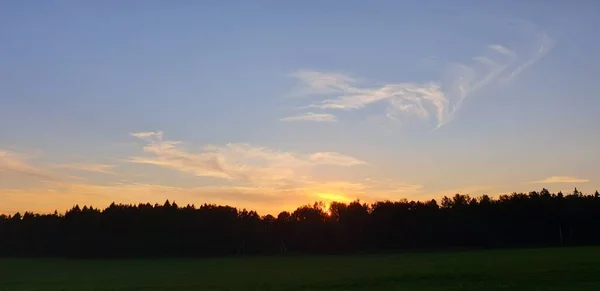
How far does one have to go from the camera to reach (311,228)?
470ft

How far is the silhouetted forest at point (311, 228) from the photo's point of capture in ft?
411

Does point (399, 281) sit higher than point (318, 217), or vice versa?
point (318, 217)

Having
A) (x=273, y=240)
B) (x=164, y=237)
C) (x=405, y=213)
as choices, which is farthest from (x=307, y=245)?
(x=164, y=237)

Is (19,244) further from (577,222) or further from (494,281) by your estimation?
(494,281)

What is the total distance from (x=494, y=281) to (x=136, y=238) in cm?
11872

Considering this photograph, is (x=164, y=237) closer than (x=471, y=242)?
No

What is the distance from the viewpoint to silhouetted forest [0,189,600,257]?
125375 millimetres

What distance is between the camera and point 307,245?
141250mm

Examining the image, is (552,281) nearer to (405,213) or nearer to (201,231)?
(405,213)

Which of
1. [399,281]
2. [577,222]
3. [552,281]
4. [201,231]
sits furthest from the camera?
[201,231]

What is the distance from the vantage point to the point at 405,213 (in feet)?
449

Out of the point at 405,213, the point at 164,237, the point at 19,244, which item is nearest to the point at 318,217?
the point at 405,213

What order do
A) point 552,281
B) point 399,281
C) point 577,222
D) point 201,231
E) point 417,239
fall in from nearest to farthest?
point 552,281 → point 399,281 → point 577,222 → point 417,239 → point 201,231

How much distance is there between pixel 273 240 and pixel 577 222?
68.3m
